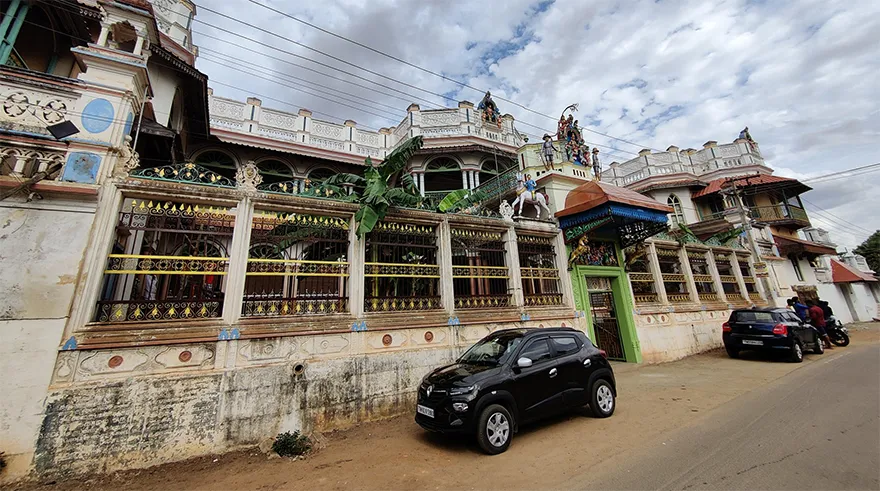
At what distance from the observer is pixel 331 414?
5.80m

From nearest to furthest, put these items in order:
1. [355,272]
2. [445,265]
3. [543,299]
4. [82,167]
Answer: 1. [82,167]
2. [355,272]
3. [445,265]
4. [543,299]

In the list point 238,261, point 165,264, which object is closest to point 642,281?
point 238,261

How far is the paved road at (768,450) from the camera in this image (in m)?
3.51

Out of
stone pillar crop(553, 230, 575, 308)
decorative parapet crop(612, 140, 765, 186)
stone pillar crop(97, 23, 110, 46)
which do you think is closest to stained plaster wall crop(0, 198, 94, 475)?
stone pillar crop(97, 23, 110, 46)

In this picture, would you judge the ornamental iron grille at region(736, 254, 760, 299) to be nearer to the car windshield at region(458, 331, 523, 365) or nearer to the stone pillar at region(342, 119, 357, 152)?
the car windshield at region(458, 331, 523, 365)

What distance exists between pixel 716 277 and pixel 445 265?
1382 centimetres

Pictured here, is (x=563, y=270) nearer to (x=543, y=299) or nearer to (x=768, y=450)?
(x=543, y=299)

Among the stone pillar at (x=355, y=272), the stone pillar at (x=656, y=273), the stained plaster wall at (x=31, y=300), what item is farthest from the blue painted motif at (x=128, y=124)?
the stone pillar at (x=656, y=273)

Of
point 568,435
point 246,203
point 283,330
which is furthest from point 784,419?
point 246,203

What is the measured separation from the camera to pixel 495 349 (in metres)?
5.63

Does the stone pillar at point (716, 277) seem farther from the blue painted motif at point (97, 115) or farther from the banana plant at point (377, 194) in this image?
the blue painted motif at point (97, 115)

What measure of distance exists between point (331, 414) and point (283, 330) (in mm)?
1732

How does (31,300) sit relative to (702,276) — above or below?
below

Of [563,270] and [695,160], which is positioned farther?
[695,160]
